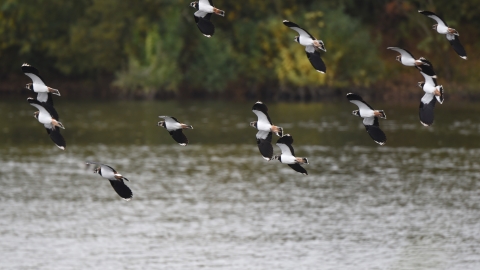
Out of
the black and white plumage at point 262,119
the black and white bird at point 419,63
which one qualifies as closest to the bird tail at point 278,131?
the black and white plumage at point 262,119

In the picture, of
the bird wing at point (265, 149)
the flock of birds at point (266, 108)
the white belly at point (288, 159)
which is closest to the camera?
the flock of birds at point (266, 108)

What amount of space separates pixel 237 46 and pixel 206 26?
253 ft

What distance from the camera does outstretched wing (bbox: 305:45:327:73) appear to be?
15.5m

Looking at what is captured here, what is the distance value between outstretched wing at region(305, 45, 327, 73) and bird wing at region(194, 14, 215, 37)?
1.40m

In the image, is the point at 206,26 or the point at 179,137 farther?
the point at 179,137

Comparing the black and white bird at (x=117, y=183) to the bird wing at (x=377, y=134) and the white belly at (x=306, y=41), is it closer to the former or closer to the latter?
the white belly at (x=306, y=41)

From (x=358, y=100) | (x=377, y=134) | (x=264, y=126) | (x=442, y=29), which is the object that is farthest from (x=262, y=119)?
(x=442, y=29)

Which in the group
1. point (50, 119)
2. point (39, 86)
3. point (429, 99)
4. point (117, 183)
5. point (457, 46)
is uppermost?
point (457, 46)

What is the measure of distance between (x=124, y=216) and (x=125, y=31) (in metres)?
51.6

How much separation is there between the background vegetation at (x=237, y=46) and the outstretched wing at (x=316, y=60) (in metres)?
65.8

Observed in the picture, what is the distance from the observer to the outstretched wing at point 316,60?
50.9 ft

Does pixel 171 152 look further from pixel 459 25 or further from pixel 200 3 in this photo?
pixel 200 3

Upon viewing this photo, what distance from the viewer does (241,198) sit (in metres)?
46.4

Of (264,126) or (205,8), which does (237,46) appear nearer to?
(205,8)
